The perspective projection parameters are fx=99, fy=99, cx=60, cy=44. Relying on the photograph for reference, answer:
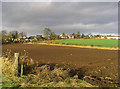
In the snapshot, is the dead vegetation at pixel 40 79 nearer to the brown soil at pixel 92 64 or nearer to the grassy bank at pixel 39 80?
the grassy bank at pixel 39 80

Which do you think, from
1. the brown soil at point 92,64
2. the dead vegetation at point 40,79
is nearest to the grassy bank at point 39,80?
the dead vegetation at point 40,79

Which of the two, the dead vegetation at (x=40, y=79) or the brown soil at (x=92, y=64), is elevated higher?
the dead vegetation at (x=40, y=79)

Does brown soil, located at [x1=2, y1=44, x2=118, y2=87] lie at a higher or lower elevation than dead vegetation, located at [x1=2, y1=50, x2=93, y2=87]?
lower

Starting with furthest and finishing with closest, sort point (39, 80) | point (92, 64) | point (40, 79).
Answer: point (92, 64) → point (40, 79) → point (39, 80)

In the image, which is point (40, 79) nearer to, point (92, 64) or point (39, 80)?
point (39, 80)

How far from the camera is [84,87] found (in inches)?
138

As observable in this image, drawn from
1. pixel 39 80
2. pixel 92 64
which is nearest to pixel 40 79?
pixel 39 80

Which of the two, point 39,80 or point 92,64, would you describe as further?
point 92,64

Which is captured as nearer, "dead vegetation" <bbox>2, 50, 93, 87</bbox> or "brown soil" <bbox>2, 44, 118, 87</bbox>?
"dead vegetation" <bbox>2, 50, 93, 87</bbox>

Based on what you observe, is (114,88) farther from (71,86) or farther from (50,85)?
(50,85)

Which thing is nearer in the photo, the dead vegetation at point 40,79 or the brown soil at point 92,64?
the dead vegetation at point 40,79

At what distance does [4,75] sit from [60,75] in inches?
103

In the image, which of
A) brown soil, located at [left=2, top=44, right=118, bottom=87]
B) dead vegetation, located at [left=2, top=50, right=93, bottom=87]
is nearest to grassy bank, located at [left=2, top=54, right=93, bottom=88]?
dead vegetation, located at [left=2, top=50, right=93, bottom=87]

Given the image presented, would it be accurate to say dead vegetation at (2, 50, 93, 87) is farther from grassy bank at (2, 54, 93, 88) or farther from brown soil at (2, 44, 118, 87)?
brown soil at (2, 44, 118, 87)
